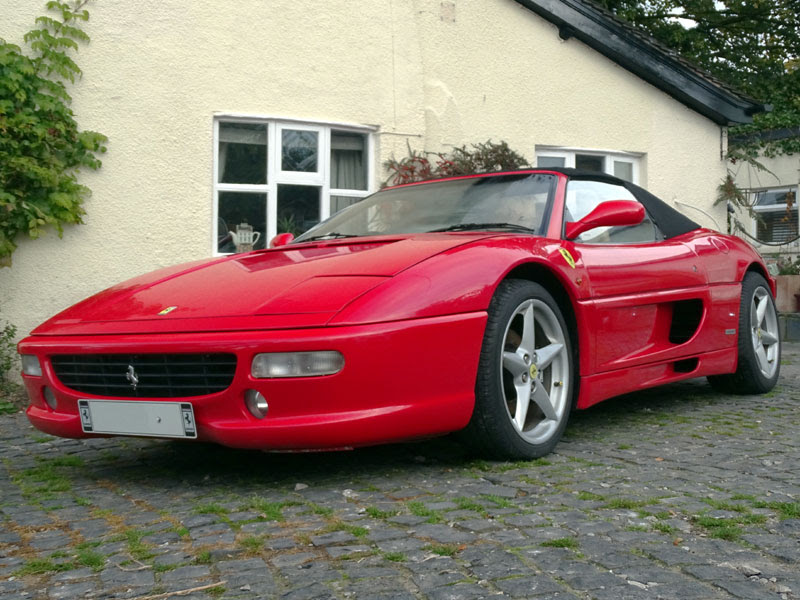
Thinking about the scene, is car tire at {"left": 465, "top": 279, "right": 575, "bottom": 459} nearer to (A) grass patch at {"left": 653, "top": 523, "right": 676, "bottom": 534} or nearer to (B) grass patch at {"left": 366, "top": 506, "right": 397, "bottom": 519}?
(B) grass patch at {"left": 366, "top": 506, "right": 397, "bottom": 519}

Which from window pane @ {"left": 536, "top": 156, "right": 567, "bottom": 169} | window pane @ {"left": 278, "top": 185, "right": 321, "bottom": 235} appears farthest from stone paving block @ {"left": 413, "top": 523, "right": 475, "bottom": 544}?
window pane @ {"left": 536, "top": 156, "right": 567, "bottom": 169}

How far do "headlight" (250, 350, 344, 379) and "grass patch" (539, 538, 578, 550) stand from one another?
0.94 metres

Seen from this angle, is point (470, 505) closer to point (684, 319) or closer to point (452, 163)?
point (684, 319)

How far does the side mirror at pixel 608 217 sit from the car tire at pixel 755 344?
5.17 ft

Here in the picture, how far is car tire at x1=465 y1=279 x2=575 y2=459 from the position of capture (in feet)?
11.8

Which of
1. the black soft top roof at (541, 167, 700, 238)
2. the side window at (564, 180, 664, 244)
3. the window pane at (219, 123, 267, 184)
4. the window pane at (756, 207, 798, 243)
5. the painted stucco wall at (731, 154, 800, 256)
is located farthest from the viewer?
the window pane at (756, 207, 798, 243)

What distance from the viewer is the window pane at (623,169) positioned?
10961 mm

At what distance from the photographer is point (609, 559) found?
2506 mm

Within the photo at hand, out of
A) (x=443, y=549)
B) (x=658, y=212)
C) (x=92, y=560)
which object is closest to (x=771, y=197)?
(x=658, y=212)

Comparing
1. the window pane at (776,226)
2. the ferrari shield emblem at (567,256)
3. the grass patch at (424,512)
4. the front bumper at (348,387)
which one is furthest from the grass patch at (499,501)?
the window pane at (776,226)

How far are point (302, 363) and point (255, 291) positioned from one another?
1.59 ft

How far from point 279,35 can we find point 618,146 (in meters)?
4.31

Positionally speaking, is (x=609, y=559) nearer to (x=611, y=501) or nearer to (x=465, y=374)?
(x=611, y=501)

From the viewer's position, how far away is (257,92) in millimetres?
8312
